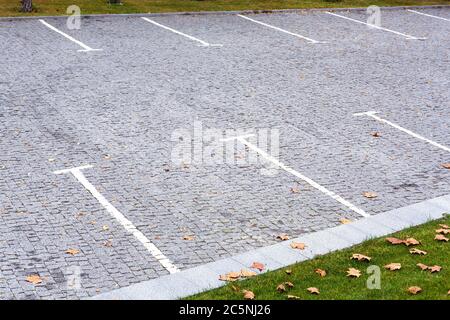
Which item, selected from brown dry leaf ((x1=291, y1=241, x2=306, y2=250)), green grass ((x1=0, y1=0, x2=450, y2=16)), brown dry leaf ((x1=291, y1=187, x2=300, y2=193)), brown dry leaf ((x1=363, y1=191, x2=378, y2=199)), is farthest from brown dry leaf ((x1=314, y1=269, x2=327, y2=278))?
green grass ((x1=0, y1=0, x2=450, y2=16))

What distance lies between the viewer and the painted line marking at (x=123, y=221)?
356 inches

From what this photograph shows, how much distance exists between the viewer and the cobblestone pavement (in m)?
9.55

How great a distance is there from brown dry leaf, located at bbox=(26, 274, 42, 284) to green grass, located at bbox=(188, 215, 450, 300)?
1.86m

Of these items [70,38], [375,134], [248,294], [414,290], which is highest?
[70,38]

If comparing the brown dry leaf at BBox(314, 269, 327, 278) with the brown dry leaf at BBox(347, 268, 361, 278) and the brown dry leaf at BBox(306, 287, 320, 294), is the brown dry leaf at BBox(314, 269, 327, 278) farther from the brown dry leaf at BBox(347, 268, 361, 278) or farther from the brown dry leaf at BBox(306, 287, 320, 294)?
the brown dry leaf at BBox(306, 287, 320, 294)

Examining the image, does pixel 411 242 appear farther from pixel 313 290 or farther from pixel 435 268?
pixel 313 290

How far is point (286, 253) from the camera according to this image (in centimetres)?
931

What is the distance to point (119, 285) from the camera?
27.5 feet

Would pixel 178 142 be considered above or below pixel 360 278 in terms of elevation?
above

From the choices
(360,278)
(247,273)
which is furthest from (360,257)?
(247,273)

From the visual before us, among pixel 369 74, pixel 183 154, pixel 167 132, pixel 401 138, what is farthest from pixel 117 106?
pixel 369 74

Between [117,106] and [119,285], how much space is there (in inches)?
284

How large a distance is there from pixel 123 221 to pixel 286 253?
2.38 meters

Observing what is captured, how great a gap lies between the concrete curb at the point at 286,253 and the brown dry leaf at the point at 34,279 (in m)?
0.80
